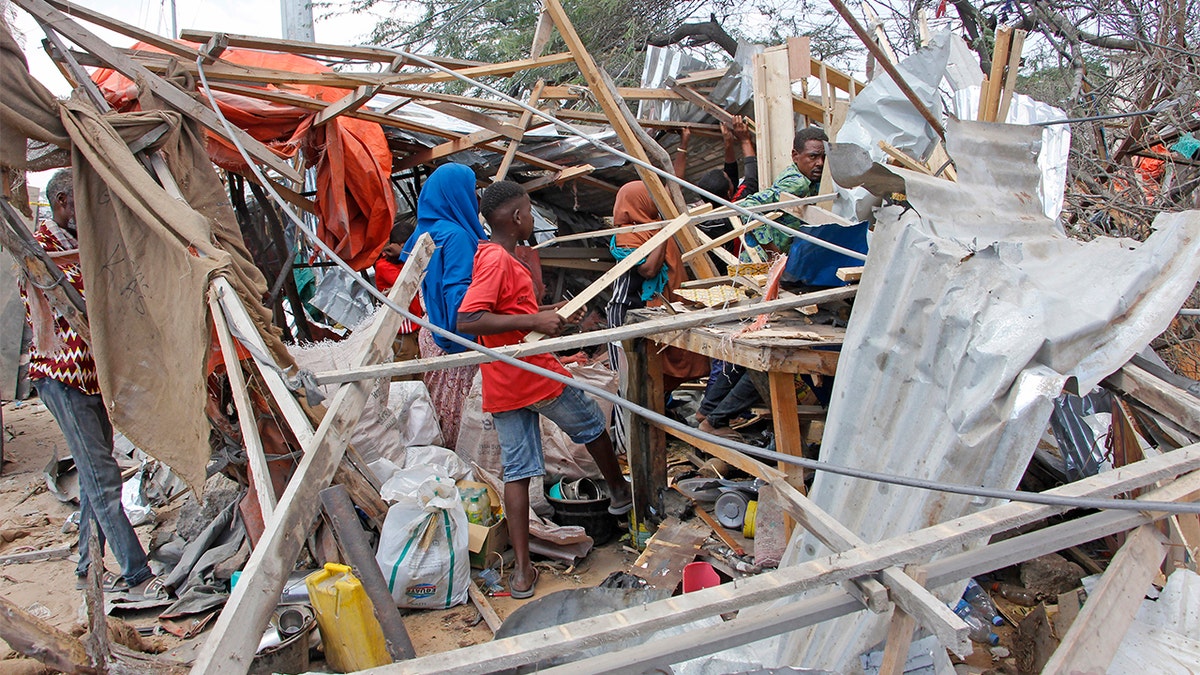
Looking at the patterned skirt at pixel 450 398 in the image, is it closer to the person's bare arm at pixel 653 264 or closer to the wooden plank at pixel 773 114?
the person's bare arm at pixel 653 264

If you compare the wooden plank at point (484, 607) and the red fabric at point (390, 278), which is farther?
the red fabric at point (390, 278)

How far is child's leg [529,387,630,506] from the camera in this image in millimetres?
3805

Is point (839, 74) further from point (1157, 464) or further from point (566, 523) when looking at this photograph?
point (1157, 464)

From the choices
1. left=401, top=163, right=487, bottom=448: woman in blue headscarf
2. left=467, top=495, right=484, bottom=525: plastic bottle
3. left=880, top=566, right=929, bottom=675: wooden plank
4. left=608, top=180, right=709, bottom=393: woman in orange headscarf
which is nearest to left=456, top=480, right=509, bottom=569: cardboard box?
left=467, top=495, right=484, bottom=525: plastic bottle

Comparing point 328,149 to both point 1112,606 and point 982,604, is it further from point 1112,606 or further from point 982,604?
point 1112,606

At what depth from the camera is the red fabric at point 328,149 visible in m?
4.84

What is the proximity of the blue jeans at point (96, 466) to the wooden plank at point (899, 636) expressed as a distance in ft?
12.5

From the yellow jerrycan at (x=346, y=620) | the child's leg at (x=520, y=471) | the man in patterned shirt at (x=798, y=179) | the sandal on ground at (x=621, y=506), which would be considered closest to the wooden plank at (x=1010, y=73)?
the man in patterned shirt at (x=798, y=179)

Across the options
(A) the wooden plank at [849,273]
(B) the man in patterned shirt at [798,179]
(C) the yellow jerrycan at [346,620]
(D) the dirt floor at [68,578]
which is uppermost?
(B) the man in patterned shirt at [798,179]

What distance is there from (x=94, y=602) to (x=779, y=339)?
8.89 ft

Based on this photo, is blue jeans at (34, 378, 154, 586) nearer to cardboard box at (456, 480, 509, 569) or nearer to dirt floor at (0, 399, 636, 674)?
dirt floor at (0, 399, 636, 674)

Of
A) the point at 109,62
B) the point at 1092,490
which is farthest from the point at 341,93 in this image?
the point at 1092,490

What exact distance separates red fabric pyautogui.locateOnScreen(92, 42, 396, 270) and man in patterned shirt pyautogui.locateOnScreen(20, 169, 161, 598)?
1142 millimetres

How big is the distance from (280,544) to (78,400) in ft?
8.82
